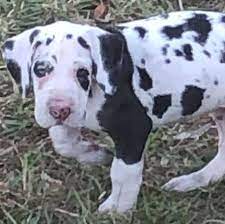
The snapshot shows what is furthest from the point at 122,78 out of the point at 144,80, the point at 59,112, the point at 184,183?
the point at 184,183

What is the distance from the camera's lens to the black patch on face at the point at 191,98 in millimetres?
3455

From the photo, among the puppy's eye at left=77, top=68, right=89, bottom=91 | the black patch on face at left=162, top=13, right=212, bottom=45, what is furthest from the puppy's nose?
the black patch on face at left=162, top=13, right=212, bottom=45

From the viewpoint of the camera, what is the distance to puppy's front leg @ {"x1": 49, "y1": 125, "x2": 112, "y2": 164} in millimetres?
3559

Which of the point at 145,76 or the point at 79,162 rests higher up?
the point at 145,76

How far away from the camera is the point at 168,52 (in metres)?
3.44

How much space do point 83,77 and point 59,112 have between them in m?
0.14

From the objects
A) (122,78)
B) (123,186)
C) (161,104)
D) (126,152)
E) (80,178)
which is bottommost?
(80,178)

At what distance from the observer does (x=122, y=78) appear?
334 cm

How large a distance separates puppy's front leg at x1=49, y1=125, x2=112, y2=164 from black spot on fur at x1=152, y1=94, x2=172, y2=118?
11.3 inches

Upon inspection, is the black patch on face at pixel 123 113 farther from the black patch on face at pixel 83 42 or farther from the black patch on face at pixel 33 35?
the black patch on face at pixel 33 35

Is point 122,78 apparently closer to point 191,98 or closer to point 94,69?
point 94,69

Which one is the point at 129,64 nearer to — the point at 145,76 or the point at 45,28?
the point at 145,76

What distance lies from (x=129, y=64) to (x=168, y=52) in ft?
0.48

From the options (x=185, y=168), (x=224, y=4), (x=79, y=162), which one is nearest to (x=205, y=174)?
(x=185, y=168)
